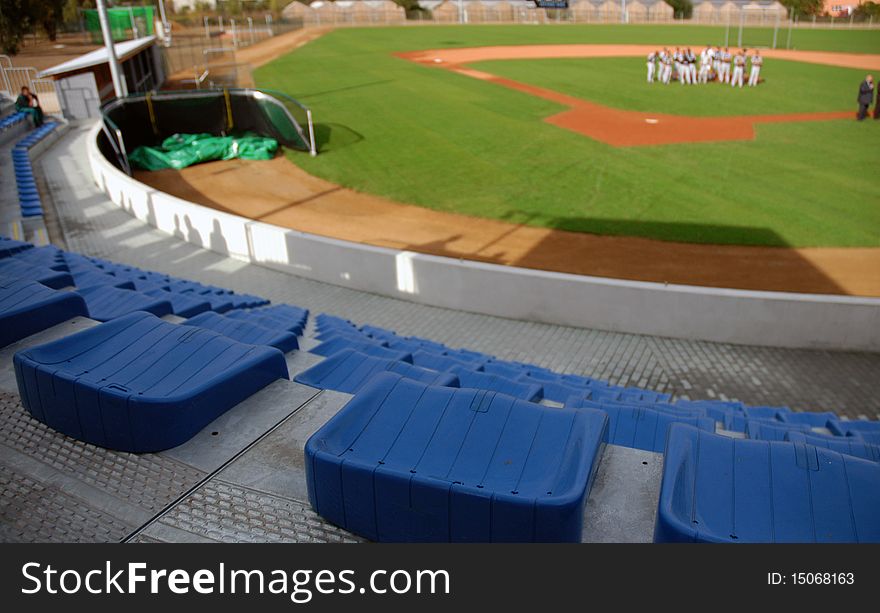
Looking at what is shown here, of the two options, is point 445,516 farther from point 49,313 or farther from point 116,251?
point 116,251

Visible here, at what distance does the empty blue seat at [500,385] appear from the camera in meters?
6.30

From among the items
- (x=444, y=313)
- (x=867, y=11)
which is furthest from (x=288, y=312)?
(x=867, y=11)

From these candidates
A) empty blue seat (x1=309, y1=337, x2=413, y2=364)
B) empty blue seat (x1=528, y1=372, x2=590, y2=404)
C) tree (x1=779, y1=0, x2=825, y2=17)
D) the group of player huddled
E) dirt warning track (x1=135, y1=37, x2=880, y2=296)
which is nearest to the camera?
empty blue seat (x1=528, y1=372, x2=590, y2=404)

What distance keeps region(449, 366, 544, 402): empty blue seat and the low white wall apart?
4440 mm

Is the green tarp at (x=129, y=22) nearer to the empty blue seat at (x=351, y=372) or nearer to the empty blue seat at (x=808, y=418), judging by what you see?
the empty blue seat at (x=351, y=372)

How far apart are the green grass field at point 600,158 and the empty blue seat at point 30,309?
11467 mm

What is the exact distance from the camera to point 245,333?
6.64 m

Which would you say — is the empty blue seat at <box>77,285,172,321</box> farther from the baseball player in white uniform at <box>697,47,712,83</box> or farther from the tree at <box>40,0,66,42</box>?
the tree at <box>40,0,66,42</box>

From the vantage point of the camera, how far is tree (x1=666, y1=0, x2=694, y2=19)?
81438 millimetres

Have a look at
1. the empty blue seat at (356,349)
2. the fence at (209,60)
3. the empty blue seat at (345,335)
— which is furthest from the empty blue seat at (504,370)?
the fence at (209,60)

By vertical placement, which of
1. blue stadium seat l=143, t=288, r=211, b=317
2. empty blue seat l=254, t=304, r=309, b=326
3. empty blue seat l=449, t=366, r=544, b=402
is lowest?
empty blue seat l=254, t=304, r=309, b=326

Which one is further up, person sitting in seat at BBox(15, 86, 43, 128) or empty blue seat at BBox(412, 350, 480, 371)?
person sitting in seat at BBox(15, 86, 43, 128)

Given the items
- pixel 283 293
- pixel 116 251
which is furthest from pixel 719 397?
pixel 116 251

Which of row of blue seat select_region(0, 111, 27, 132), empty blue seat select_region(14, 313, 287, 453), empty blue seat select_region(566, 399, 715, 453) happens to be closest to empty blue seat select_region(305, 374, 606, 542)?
empty blue seat select_region(14, 313, 287, 453)
